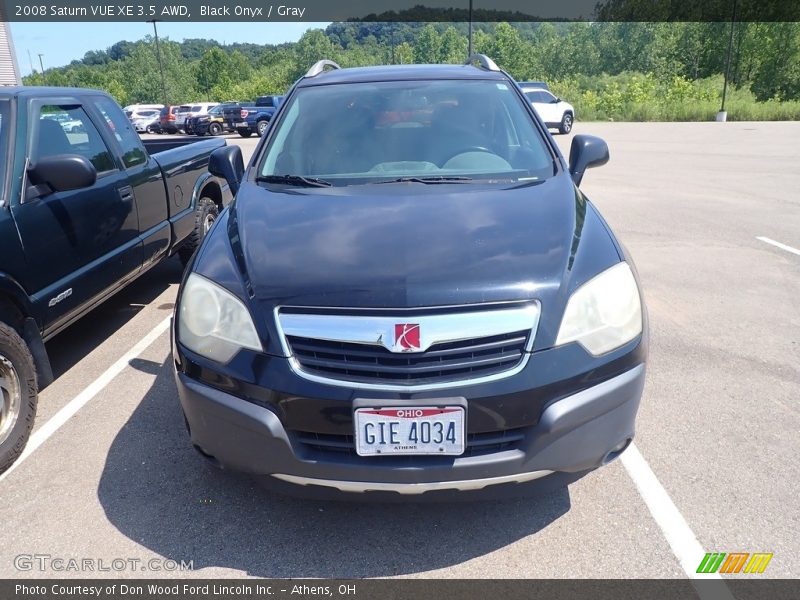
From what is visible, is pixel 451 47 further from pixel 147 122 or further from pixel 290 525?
pixel 290 525

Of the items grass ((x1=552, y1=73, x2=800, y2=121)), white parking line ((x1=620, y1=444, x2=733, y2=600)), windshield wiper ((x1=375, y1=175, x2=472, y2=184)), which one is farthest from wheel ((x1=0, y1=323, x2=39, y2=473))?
grass ((x1=552, y1=73, x2=800, y2=121))

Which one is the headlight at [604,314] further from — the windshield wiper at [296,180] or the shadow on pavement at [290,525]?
the windshield wiper at [296,180]

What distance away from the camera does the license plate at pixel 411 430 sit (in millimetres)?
2082

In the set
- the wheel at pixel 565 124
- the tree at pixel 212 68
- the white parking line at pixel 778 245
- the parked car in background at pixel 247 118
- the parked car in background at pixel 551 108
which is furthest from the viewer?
the tree at pixel 212 68

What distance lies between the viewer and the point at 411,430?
2.09 metres

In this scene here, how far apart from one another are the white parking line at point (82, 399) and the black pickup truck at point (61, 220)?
0.56 feet

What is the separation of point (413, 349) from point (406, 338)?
0.04 meters

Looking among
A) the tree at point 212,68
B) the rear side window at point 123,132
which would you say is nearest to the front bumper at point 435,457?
the rear side window at point 123,132

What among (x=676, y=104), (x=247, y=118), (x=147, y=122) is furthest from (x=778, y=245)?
(x=147, y=122)

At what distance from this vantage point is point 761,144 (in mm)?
18703

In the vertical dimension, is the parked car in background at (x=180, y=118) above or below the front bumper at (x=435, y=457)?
below

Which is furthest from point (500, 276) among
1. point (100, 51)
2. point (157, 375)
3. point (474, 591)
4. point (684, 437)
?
point (100, 51)

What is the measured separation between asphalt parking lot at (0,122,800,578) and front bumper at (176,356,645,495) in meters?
0.41

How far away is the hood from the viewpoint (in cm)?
221
